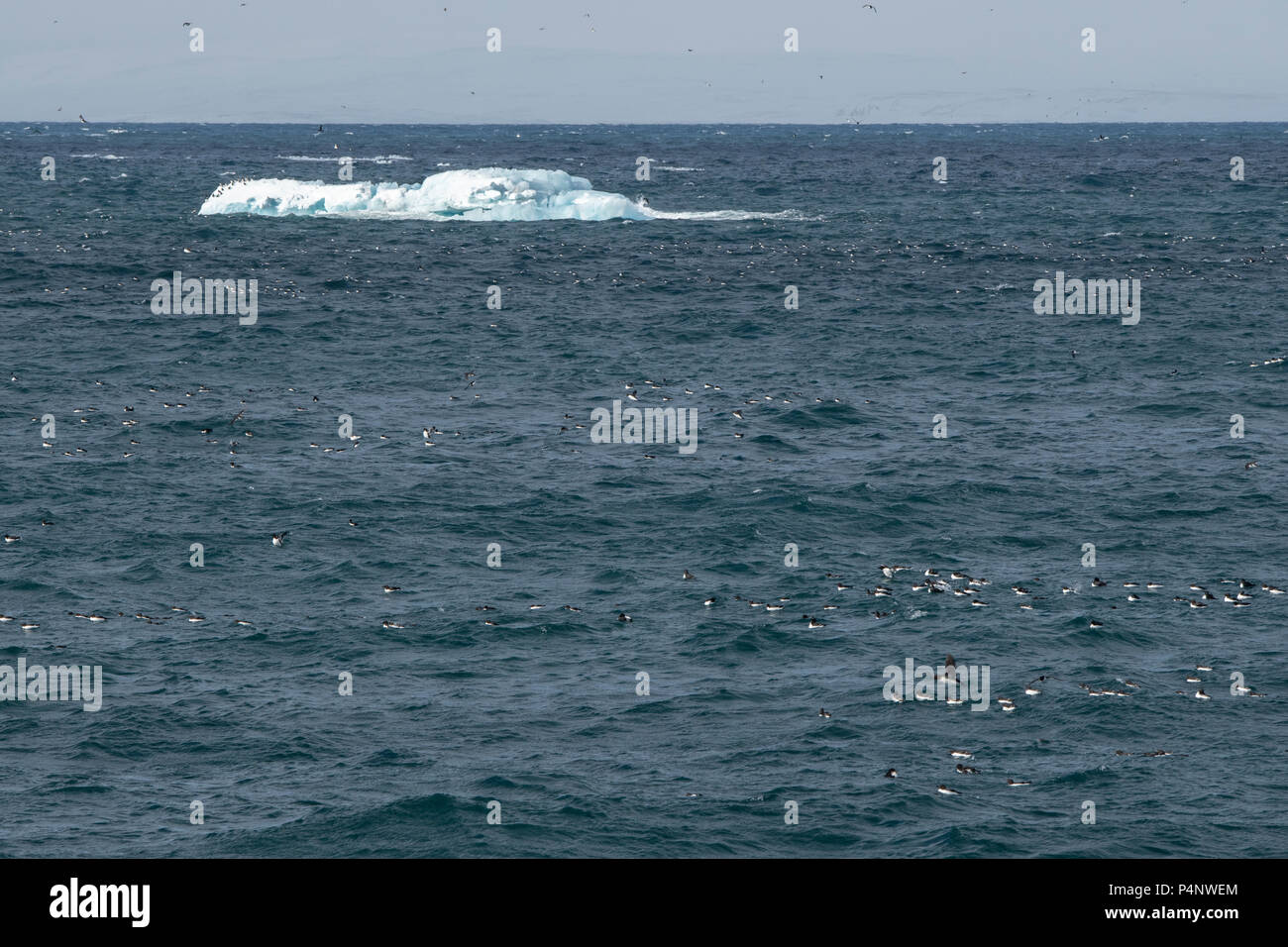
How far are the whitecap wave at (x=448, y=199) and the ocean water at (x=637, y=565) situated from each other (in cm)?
2689

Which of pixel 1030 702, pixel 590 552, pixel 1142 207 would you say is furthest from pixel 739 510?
pixel 1142 207

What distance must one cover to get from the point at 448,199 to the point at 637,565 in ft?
261

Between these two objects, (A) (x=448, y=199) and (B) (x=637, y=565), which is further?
(A) (x=448, y=199)

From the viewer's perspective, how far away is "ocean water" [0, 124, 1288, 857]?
27.2 m

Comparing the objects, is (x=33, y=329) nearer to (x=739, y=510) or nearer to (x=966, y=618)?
(x=739, y=510)

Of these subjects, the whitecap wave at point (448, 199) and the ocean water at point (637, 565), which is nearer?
the ocean water at point (637, 565)

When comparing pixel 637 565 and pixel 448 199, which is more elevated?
pixel 448 199

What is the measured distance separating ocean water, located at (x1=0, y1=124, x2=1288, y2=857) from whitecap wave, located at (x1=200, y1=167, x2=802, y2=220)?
88.2 feet

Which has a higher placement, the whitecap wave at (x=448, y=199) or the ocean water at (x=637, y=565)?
the whitecap wave at (x=448, y=199)

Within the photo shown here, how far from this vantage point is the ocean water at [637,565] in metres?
27.2

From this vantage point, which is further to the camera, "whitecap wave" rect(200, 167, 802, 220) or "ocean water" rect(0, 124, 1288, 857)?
"whitecap wave" rect(200, 167, 802, 220)

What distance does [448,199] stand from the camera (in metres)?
114

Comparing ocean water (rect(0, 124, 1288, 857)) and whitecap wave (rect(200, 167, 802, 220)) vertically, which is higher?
whitecap wave (rect(200, 167, 802, 220))

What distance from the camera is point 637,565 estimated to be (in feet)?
133
